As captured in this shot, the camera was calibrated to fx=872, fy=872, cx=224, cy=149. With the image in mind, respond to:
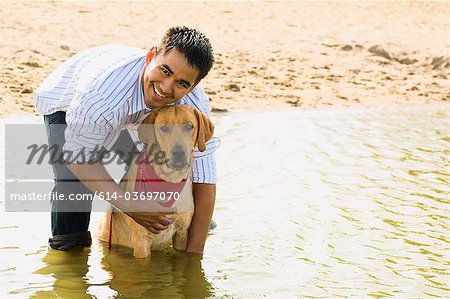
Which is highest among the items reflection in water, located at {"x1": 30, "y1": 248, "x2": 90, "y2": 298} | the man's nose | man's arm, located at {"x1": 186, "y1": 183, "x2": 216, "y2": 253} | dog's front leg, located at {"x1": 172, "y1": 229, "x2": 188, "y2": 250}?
the man's nose

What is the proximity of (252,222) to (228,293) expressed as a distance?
1355 millimetres

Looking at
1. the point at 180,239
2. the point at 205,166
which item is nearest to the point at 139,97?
the point at 205,166

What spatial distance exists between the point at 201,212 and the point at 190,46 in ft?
3.98

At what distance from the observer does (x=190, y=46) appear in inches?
188

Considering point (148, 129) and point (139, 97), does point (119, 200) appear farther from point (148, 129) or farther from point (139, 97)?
point (139, 97)

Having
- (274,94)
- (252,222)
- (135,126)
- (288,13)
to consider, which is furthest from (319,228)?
(288,13)

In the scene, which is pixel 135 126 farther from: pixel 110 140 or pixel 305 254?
pixel 305 254

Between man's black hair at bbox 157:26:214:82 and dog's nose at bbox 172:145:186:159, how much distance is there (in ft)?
1.46

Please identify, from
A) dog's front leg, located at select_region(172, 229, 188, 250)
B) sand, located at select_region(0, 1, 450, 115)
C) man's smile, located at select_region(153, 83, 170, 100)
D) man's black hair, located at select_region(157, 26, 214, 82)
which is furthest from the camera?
sand, located at select_region(0, 1, 450, 115)

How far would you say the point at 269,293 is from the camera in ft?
17.1

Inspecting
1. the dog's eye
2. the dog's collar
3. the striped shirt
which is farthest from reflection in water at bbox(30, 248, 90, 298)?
the dog's eye

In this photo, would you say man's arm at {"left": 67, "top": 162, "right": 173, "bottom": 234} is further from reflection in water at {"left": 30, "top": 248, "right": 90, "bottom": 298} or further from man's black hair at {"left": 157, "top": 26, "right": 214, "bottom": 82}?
man's black hair at {"left": 157, "top": 26, "right": 214, "bottom": 82}

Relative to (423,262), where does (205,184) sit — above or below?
above

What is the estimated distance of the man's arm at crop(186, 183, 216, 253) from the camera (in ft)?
18.1
